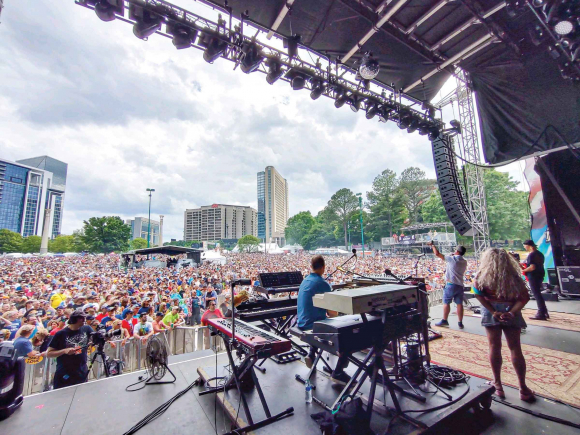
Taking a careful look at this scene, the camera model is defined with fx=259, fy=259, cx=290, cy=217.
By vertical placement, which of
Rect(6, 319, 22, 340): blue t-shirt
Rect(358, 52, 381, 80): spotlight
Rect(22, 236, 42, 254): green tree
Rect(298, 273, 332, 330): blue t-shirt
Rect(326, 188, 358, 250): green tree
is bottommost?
Rect(6, 319, 22, 340): blue t-shirt

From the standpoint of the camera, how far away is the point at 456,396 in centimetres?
233

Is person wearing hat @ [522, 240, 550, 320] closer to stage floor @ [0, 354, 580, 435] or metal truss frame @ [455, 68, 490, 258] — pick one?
stage floor @ [0, 354, 580, 435]

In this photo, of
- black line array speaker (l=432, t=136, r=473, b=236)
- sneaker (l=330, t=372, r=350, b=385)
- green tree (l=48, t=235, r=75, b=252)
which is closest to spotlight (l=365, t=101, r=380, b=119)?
black line array speaker (l=432, t=136, r=473, b=236)

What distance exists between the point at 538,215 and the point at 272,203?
7868 centimetres

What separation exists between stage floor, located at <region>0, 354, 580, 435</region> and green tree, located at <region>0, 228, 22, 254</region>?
A: 65.9m

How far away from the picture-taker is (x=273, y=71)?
17.0 feet

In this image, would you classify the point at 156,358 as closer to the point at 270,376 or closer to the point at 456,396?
the point at 270,376

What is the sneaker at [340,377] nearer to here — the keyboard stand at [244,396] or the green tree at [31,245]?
the keyboard stand at [244,396]

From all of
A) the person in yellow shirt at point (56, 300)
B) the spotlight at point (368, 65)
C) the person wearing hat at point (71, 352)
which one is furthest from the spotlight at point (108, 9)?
the person in yellow shirt at point (56, 300)

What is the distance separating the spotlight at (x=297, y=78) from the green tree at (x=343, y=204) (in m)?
42.9

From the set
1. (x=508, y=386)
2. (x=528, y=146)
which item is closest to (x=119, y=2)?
(x=508, y=386)

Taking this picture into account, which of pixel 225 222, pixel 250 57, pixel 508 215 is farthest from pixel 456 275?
pixel 225 222

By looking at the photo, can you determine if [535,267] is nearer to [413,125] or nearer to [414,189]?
[413,125]

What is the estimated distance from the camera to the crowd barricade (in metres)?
3.56
